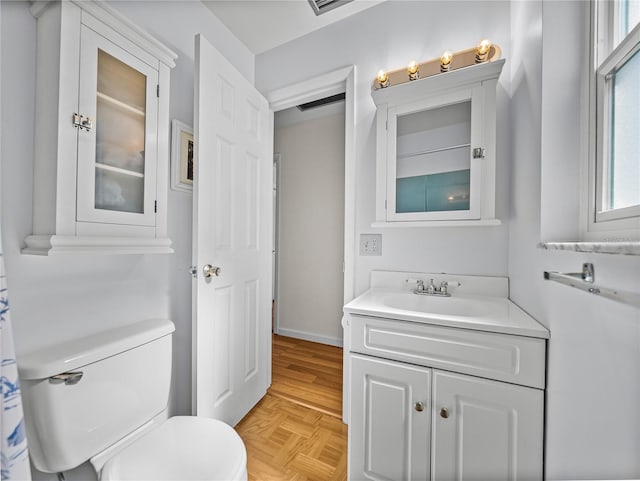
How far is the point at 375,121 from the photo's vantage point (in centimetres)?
152

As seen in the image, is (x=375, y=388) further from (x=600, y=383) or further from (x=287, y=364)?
(x=287, y=364)

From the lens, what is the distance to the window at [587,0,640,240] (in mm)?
606

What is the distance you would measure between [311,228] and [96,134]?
6.58ft

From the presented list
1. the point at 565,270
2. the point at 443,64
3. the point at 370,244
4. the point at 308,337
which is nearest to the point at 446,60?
the point at 443,64

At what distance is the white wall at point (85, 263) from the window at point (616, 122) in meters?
1.69

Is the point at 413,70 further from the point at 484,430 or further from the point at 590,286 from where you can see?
the point at 484,430

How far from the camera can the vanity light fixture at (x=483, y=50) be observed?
47.7 inches

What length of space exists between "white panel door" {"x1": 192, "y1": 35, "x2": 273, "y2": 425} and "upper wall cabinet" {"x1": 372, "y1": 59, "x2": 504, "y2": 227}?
2.60ft

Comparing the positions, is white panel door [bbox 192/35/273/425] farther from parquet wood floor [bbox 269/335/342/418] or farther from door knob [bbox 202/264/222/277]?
parquet wood floor [bbox 269/335/342/418]

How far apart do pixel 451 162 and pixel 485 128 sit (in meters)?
0.20

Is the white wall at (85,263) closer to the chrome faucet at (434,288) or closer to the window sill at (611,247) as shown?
the chrome faucet at (434,288)

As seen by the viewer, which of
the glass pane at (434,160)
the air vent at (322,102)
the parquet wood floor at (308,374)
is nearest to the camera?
the glass pane at (434,160)

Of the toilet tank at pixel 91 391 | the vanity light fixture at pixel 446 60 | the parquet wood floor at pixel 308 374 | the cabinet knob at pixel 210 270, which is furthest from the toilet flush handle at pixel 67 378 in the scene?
the vanity light fixture at pixel 446 60

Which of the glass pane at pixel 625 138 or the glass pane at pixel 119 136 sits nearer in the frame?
the glass pane at pixel 625 138
